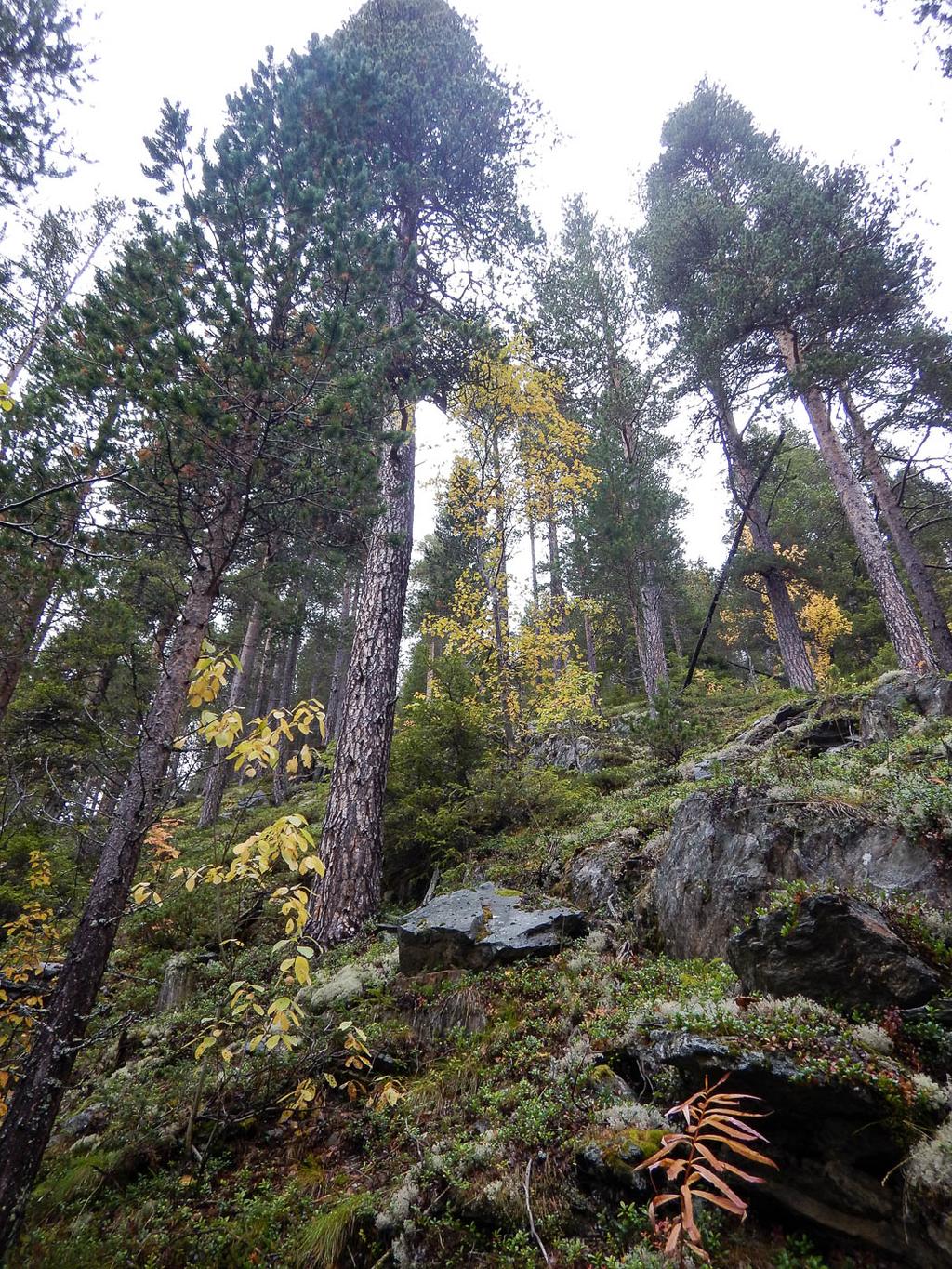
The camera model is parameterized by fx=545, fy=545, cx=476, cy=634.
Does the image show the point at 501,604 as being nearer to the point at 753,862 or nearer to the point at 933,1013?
the point at 753,862

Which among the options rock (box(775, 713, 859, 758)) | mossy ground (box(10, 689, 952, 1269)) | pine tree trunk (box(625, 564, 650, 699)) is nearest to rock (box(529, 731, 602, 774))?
pine tree trunk (box(625, 564, 650, 699))

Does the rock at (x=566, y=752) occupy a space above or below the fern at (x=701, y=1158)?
above

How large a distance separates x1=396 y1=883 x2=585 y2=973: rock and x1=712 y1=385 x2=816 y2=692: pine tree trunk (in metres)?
9.36

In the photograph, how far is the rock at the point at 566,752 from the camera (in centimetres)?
1097

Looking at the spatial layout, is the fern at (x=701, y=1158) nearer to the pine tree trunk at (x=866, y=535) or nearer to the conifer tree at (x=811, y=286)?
the pine tree trunk at (x=866, y=535)

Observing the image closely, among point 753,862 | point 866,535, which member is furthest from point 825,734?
point 866,535

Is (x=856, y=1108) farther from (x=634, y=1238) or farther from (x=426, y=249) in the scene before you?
(x=426, y=249)

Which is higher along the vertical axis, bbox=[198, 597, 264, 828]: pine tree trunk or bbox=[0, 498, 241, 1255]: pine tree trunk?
bbox=[198, 597, 264, 828]: pine tree trunk

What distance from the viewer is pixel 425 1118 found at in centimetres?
345

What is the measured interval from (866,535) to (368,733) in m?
11.0

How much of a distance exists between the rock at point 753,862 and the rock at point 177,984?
5.09 metres

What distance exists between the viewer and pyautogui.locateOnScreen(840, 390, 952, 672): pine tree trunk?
9.55 meters

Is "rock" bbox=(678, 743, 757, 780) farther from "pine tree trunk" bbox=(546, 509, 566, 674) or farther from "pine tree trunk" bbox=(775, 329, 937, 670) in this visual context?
"pine tree trunk" bbox=(775, 329, 937, 670)

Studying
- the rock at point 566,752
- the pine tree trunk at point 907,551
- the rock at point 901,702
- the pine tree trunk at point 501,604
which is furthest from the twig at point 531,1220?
the pine tree trunk at point 907,551
